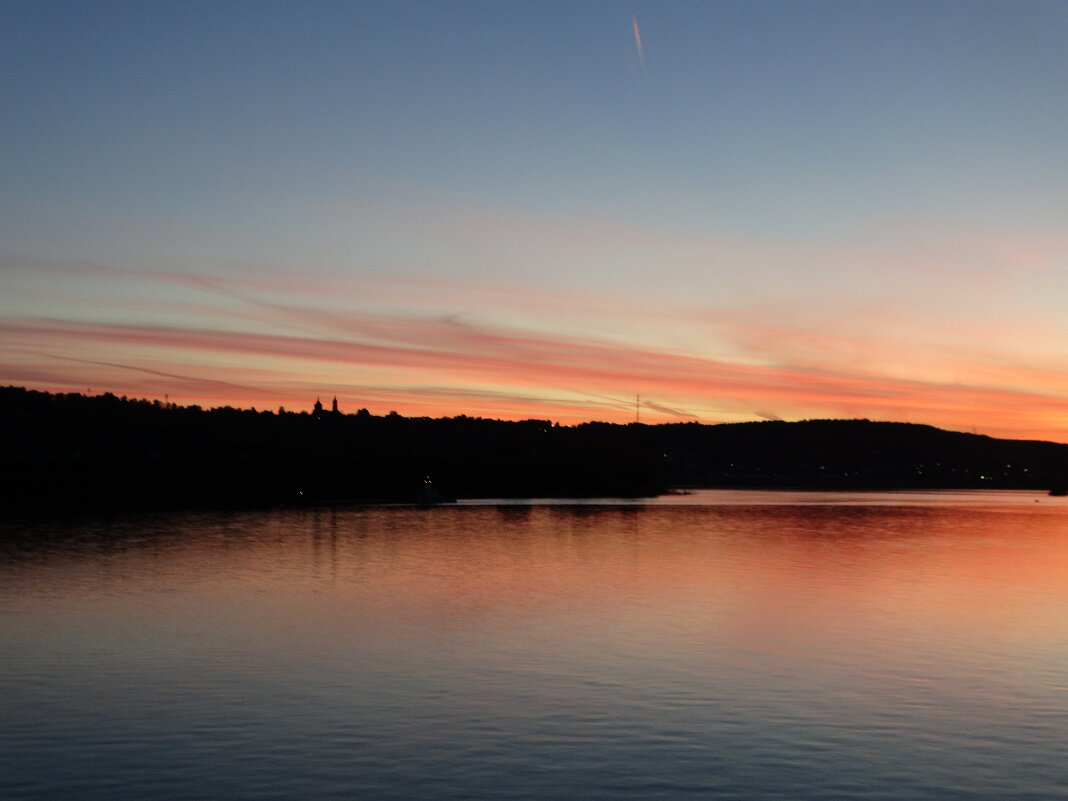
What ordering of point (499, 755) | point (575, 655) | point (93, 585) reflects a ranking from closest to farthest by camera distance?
point (499, 755)
point (575, 655)
point (93, 585)

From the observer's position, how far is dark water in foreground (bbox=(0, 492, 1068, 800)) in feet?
76.9

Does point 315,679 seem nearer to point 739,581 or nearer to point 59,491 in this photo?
point 739,581

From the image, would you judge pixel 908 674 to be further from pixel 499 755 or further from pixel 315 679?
pixel 315 679

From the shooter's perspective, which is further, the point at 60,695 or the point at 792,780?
the point at 60,695

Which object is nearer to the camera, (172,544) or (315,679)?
(315,679)

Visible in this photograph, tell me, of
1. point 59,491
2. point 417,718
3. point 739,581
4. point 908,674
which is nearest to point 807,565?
point 739,581

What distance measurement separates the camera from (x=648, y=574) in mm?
70750

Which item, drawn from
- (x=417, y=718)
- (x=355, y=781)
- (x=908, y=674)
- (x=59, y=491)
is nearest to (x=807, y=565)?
(x=908, y=674)

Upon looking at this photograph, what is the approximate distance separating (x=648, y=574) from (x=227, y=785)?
1992 inches

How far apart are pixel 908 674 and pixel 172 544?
70.4 metres

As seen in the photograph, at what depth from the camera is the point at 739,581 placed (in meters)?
67.1

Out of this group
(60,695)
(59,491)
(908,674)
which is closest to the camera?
(60,695)

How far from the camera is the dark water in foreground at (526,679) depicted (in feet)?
76.9

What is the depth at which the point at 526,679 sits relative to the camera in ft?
113
